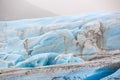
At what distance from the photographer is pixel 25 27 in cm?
196

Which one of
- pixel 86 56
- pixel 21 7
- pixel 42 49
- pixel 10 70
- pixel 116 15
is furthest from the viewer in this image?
pixel 21 7

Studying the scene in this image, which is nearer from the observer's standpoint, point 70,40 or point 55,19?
point 70,40

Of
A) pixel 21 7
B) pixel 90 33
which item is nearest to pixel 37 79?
pixel 90 33

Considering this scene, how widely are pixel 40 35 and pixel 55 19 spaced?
302mm

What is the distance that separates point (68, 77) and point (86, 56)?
0.38m

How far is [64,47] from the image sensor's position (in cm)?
152

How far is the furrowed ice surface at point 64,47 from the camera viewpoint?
3.61 feet

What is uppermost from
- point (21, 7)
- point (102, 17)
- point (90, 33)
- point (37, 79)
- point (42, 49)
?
point (21, 7)

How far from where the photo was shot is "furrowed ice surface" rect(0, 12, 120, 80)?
1.10 meters

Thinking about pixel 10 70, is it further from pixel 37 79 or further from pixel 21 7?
pixel 21 7

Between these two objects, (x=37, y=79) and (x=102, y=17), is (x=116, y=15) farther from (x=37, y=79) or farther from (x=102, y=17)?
(x=37, y=79)

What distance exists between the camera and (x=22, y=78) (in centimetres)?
112

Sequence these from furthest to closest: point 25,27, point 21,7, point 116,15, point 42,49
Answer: point 21,7
point 25,27
point 116,15
point 42,49

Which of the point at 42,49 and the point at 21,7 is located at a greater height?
the point at 21,7
